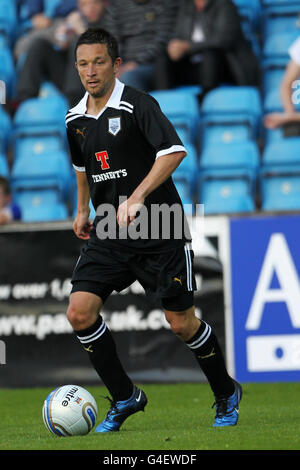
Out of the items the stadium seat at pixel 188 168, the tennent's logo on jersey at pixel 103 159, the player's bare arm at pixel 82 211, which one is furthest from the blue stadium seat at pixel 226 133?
the tennent's logo on jersey at pixel 103 159

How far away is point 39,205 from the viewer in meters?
10.3

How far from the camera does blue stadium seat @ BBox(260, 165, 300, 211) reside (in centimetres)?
975

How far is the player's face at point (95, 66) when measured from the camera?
4.91 m

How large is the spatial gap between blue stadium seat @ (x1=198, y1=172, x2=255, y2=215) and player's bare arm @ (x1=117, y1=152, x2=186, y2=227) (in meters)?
4.82

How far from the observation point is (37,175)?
10422mm

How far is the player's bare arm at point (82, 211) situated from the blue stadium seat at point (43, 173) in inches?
197

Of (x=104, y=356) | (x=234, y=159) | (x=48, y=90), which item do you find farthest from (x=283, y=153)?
(x=104, y=356)

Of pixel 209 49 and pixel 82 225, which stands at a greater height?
pixel 209 49

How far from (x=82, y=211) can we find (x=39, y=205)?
16.3 ft

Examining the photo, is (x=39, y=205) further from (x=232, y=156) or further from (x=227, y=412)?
(x=227, y=412)

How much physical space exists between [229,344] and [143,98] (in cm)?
378

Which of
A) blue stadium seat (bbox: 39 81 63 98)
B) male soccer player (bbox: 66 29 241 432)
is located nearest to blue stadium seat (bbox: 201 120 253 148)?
blue stadium seat (bbox: 39 81 63 98)
